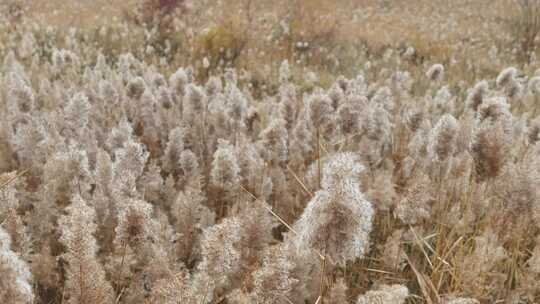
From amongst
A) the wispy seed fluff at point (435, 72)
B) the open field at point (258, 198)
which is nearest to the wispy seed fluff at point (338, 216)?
the open field at point (258, 198)

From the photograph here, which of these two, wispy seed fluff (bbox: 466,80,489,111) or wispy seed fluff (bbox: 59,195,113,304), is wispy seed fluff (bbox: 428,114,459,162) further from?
wispy seed fluff (bbox: 59,195,113,304)

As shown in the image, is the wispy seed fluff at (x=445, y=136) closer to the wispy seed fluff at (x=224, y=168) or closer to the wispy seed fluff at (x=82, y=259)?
the wispy seed fluff at (x=224, y=168)

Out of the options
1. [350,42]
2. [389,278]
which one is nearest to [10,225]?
[389,278]

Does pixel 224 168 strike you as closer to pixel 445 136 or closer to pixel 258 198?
pixel 258 198

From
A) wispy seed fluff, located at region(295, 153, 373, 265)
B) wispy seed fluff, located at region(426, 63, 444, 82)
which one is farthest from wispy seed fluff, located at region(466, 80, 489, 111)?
wispy seed fluff, located at region(295, 153, 373, 265)

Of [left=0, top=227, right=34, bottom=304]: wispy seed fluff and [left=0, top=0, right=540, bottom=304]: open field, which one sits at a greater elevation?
[left=0, top=227, right=34, bottom=304]: wispy seed fluff

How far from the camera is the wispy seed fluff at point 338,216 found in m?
1.20

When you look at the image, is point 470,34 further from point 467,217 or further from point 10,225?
point 10,225

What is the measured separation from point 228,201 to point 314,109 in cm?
59

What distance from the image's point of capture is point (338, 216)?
1210 millimetres

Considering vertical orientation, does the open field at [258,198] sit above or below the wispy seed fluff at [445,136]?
below

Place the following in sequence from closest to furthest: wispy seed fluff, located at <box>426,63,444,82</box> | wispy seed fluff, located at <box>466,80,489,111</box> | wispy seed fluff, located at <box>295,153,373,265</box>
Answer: wispy seed fluff, located at <box>295,153,373,265</box>, wispy seed fluff, located at <box>466,80,489,111</box>, wispy seed fluff, located at <box>426,63,444,82</box>

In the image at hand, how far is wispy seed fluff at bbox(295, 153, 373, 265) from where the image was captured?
1202mm

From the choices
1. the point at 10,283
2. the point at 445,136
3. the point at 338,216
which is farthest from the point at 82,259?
the point at 445,136
